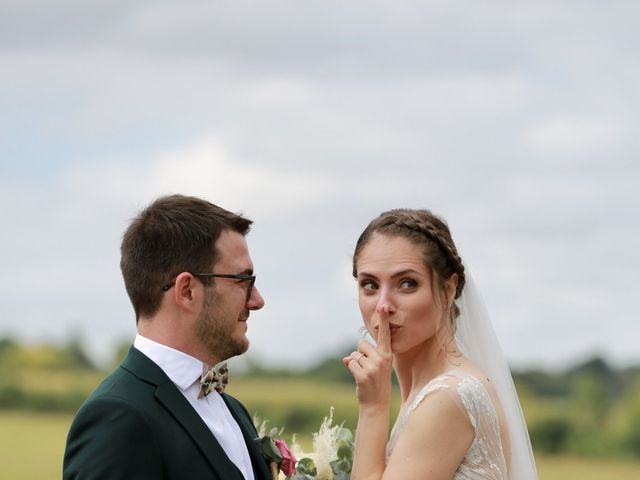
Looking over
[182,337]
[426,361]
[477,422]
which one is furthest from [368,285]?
[182,337]

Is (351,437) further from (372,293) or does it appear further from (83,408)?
(83,408)

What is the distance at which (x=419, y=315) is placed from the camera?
Result: 5996mm

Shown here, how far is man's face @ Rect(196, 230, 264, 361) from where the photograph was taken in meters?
5.81

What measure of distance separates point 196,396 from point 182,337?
35 centimetres

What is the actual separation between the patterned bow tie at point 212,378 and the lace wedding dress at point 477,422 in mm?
1025

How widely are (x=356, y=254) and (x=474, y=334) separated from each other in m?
1.02

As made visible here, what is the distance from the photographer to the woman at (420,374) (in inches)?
230

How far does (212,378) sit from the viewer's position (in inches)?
232

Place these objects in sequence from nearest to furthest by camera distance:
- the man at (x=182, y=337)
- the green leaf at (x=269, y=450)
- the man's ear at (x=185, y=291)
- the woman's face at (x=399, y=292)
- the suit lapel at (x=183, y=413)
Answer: the man at (x=182, y=337) → the suit lapel at (x=183, y=413) → the man's ear at (x=185, y=291) → the woman's face at (x=399, y=292) → the green leaf at (x=269, y=450)

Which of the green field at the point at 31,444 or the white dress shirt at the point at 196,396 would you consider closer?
the white dress shirt at the point at 196,396

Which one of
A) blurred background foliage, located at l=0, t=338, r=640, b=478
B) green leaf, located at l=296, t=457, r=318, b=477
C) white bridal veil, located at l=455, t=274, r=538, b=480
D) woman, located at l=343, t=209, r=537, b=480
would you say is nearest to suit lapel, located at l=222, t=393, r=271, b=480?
green leaf, located at l=296, t=457, r=318, b=477

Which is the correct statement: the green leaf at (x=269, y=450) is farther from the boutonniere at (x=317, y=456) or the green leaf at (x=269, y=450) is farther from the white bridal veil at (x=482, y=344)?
the white bridal veil at (x=482, y=344)

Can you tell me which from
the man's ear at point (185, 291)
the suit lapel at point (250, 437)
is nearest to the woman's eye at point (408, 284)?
the man's ear at point (185, 291)

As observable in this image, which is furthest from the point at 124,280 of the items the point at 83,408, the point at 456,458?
the point at 456,458
